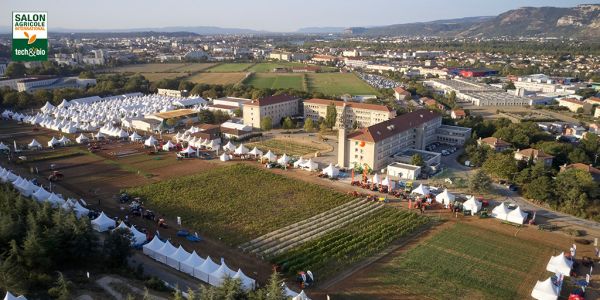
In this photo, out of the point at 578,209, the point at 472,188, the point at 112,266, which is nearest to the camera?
the point at 112,266

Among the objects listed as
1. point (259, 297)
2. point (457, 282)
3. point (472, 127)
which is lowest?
point (457, 282)

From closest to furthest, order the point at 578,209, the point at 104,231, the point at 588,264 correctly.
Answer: the point at 588,264, the point at 104,231, the point at 578,209

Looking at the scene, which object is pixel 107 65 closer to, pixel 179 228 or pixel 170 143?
pixel 170 143

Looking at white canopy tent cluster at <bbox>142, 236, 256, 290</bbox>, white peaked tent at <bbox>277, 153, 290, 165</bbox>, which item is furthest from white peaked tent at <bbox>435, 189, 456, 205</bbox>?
white canopy tent cluster at <bbox>142, 236, 256, 290</bbox>

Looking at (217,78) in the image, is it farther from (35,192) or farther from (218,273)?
(218,273)

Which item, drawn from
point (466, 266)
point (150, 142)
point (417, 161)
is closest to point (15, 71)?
point (150, 142)

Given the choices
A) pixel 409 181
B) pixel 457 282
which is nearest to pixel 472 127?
pixel 409 181

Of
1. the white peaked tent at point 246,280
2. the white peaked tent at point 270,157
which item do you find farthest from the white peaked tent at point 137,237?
the white peaked tent at point 270,157
